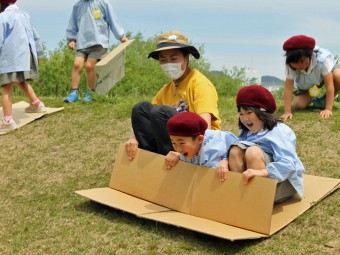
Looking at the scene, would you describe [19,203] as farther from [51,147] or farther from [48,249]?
[51,147]

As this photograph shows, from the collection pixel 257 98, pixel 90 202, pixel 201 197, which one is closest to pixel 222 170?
pixel 201 197

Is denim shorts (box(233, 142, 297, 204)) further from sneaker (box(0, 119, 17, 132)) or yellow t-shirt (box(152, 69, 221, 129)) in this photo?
sneaker (box(0, 119, 17, 132))

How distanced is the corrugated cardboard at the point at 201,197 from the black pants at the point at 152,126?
0.12 metres

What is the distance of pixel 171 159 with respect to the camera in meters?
3.62

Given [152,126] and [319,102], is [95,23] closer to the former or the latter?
[319,102]

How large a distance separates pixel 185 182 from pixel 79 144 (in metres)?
2.04

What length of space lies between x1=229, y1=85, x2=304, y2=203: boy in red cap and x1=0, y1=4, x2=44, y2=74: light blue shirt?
3.16 m

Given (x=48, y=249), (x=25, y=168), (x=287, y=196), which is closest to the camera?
(x=48, y=249)

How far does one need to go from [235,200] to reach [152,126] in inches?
34.8

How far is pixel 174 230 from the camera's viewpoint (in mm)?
3377

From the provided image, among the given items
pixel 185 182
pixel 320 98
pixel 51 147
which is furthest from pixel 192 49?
pixel 320 98

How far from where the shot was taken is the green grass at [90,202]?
3191 mm

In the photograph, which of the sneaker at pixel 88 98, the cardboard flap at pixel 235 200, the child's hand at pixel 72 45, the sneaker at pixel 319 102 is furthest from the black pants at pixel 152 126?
the child's hand at pixel 72 45

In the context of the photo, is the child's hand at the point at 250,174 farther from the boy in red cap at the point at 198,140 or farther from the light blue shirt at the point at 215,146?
the light blue shirt at the point at 215,146
